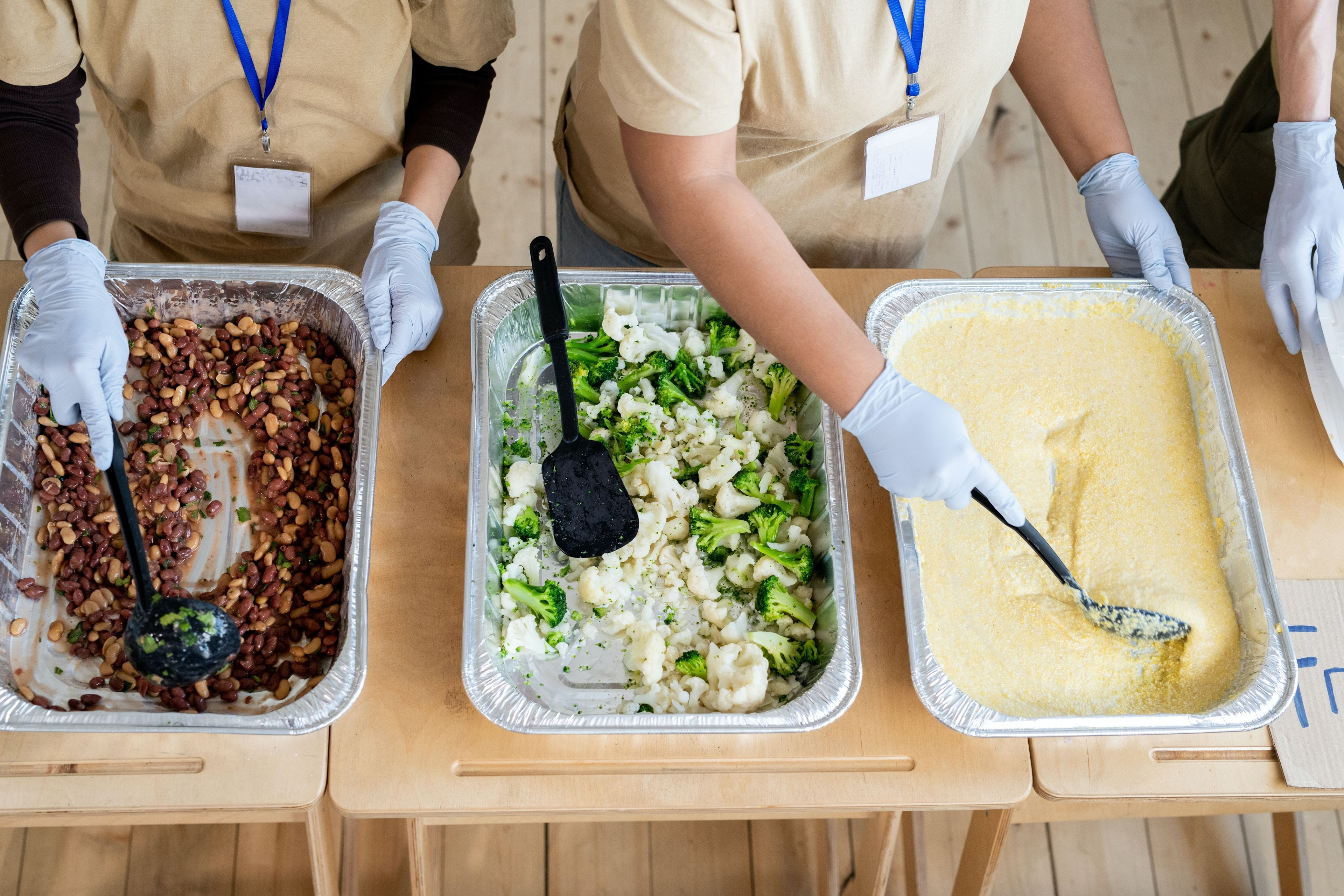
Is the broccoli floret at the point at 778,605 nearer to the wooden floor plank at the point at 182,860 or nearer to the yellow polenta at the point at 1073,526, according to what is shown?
the yellow polenta at the point at 1073,526

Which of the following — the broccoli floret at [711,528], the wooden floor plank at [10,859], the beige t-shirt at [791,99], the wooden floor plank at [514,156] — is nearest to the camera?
the beige t-shirt at [791,99]

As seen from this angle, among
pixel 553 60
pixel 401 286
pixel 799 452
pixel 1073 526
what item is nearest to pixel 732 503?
pixel 799 452

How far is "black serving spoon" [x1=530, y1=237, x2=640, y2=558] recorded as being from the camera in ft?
4.78

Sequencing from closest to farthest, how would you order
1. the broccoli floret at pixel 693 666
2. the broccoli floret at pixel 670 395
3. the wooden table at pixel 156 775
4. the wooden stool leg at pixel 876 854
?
the wooden table at pixel 156 775
the broccoli floret at pixel 693 666
the broccoli floret at pixel 670 395
the wooden stool leg at pixel 876 854

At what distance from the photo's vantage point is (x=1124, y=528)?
1447 millimetres

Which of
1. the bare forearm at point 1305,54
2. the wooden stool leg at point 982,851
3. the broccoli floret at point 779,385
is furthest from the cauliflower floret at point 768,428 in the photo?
the bare forearm at point 1305,54

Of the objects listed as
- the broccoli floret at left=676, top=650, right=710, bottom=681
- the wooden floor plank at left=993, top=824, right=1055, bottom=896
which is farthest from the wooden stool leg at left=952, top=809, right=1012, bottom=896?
the broccoli floret at left=676, top=650, right=710, bottom=681

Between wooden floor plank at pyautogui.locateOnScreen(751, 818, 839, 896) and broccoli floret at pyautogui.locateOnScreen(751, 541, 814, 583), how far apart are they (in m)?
0.97

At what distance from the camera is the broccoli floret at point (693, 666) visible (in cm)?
136

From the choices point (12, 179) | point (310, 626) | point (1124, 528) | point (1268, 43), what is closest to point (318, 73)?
point (12, 179)

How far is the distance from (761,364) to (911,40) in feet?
1.77

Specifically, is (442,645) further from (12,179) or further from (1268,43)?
(1268,43)

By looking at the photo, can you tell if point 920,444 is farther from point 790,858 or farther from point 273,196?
point 790,858

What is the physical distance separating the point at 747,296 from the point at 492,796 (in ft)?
2.46
